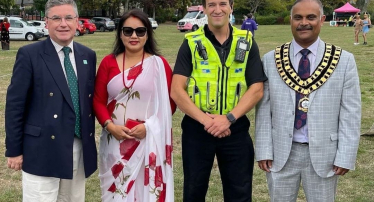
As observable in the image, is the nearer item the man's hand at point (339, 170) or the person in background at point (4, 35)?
the man's hand at point (339, 170)

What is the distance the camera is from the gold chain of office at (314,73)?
9.90 ft

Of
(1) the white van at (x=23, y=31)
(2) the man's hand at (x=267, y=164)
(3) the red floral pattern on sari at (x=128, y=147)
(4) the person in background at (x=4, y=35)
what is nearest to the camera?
(2) the man's hand at (x=267, y=164)

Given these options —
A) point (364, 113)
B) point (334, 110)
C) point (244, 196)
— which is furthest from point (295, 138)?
point (364, 113)

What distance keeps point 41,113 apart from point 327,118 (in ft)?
6.36

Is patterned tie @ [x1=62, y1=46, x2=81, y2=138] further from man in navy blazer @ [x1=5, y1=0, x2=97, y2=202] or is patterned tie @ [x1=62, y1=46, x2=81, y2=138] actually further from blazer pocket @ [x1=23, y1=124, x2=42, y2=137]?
blazer pocket @ [x1=23, y1=124, x2=42, y2=137]

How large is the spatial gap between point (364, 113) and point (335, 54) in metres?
5.80

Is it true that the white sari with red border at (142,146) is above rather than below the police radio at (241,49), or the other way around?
below

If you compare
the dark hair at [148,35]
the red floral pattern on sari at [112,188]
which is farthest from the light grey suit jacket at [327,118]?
the red floral pattern on sari at [112,188]

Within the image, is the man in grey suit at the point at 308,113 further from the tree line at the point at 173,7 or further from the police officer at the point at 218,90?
the tree line at the point at 173,7

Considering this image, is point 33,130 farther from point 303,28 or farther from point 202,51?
point 303,28

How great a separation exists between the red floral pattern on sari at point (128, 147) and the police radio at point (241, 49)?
1008 millimetres

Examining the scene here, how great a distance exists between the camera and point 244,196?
3.37 metres

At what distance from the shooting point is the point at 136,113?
11.1ft

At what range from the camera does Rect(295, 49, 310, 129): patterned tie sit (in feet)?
10.1
